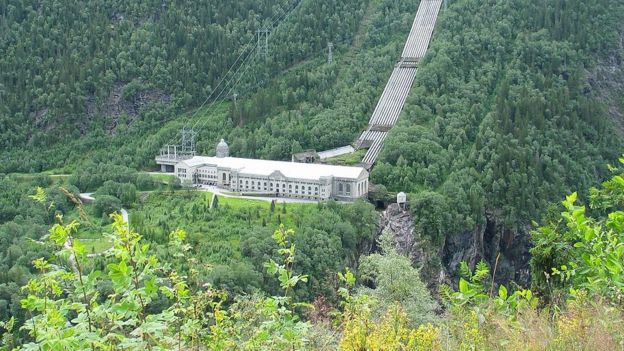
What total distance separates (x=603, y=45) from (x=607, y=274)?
6023cm

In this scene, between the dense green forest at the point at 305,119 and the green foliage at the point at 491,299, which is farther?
the dense green forest at the point at 305,119

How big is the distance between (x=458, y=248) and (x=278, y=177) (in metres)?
10.8

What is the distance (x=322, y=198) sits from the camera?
48156 mm

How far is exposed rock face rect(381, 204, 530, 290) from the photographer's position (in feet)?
150

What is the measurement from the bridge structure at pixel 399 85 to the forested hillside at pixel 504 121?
1353 mm

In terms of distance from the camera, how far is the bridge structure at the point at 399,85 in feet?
183

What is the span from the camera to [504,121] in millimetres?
55125

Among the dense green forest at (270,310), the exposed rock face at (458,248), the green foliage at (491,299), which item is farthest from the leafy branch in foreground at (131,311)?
the exposed rock face at (458,248)

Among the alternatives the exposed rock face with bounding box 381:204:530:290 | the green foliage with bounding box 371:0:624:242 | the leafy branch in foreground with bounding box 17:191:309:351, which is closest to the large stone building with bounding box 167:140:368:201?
the exposed rock face with bounding box 381:204:530:290

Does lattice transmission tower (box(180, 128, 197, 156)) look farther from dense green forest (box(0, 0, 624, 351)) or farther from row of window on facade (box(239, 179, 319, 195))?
row of window on facade (box(239, 179, 319, 195))

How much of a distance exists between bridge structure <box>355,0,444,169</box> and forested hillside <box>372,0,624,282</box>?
4.44 ft

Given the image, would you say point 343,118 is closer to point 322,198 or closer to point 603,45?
point 322,198

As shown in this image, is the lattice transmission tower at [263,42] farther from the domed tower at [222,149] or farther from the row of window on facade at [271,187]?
the row of window on facade at [271,187]

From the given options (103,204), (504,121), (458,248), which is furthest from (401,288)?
(504,121)
